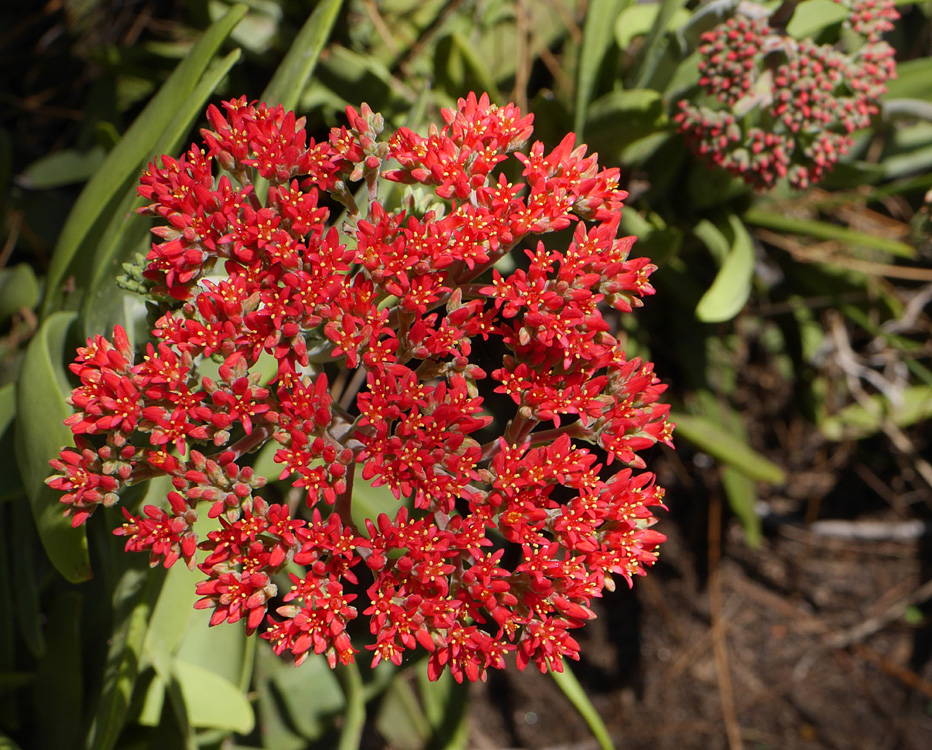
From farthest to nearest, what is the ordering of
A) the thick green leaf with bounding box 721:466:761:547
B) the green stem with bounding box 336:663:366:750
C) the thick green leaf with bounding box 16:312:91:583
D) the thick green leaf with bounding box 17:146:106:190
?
1. the thick green leaf with bounding box 721:466:761:547
2. the thick green leaf with bounding box 17:146:106:190
3. the green stem with bounding box 336:663:366:750
4. the thick green leaf with bounding box 16:312:91:583

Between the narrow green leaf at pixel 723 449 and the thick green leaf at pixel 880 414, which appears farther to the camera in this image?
the thick green leaf at pixel 880 414

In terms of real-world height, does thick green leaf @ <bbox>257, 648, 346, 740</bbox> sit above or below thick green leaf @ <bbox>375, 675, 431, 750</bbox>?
above

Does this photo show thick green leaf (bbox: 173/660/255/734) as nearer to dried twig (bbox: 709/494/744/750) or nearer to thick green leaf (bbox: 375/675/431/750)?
thick green leaf (bbox: 375/675/431/750)

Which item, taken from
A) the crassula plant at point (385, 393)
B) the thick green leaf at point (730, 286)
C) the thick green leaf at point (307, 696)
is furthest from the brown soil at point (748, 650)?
the crassula plant at point (385, 393)

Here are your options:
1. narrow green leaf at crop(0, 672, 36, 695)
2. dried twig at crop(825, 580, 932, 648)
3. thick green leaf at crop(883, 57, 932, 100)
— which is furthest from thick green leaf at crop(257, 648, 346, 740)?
thick green leaf at crop(883, 57, 932, 100)

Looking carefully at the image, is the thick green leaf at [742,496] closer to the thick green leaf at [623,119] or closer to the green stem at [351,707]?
the thick green leaf at [623,119]

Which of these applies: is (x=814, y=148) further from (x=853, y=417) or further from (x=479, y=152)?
(x=853, y=417)

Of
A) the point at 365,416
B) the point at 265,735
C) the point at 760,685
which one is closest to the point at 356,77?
the point at 365,416
